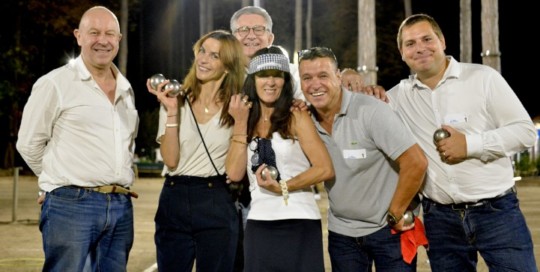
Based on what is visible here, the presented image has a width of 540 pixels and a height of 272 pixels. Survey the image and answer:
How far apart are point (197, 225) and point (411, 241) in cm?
144

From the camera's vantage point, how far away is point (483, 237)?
5.11 m

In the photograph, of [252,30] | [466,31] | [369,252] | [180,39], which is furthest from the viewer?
[180,39]

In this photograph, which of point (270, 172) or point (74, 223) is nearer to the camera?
point (270, 172)

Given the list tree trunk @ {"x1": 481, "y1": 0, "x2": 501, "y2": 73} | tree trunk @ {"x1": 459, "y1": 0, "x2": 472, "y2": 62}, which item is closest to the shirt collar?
tree trunk @ {"x1": 481, "y1": 0, "x2": 501, "y2": 73}

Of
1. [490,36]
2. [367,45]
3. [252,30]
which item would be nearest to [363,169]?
[252,30]

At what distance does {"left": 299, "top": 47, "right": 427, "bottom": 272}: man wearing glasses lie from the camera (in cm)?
488

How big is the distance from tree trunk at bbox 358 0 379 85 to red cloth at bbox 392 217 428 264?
40.0 ft

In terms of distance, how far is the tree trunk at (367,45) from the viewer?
17281 millimetres

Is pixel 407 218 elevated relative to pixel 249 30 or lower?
lower

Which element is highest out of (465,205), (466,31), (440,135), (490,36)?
(466,31)

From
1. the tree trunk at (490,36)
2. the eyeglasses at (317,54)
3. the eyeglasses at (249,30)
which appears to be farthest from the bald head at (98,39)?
the tree trunk at (490,36)

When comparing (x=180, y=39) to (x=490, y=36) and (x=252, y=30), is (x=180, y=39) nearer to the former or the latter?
(x=490, y=36)

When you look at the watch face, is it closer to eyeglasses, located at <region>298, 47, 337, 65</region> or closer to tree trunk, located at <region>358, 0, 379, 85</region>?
eyeglasses, located at <region>298, 47, 337, 65</region>

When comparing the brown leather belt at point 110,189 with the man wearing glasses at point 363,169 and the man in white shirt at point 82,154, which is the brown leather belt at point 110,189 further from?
the man wearing glasses at point 363,169
